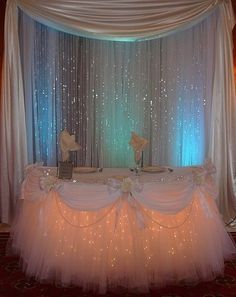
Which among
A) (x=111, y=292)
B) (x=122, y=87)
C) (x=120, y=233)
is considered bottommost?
(x=111, y=292)

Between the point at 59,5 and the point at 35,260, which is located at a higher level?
the point at 59,5

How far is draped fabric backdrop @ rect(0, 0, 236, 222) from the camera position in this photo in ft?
12.5

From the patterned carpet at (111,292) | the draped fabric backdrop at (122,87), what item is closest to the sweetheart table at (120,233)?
the patterned carpet at (111,292)

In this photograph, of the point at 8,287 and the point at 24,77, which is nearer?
the point at 8,287

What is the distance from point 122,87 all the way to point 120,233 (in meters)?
2.03

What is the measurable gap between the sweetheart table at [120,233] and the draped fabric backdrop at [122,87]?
1382 mm

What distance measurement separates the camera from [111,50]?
160 inches

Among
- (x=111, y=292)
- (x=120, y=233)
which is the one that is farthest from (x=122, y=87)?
(x=111, y=292)

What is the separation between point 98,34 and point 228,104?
158 cm

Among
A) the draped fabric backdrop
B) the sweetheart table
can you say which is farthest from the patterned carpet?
the draped fabric backdrop

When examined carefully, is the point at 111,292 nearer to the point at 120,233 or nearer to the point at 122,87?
the point at 120,233

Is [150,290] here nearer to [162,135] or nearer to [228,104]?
[162,135]

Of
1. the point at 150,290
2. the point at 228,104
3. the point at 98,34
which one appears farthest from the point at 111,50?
the point at 150,290

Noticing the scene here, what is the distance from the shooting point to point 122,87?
4125 mm
